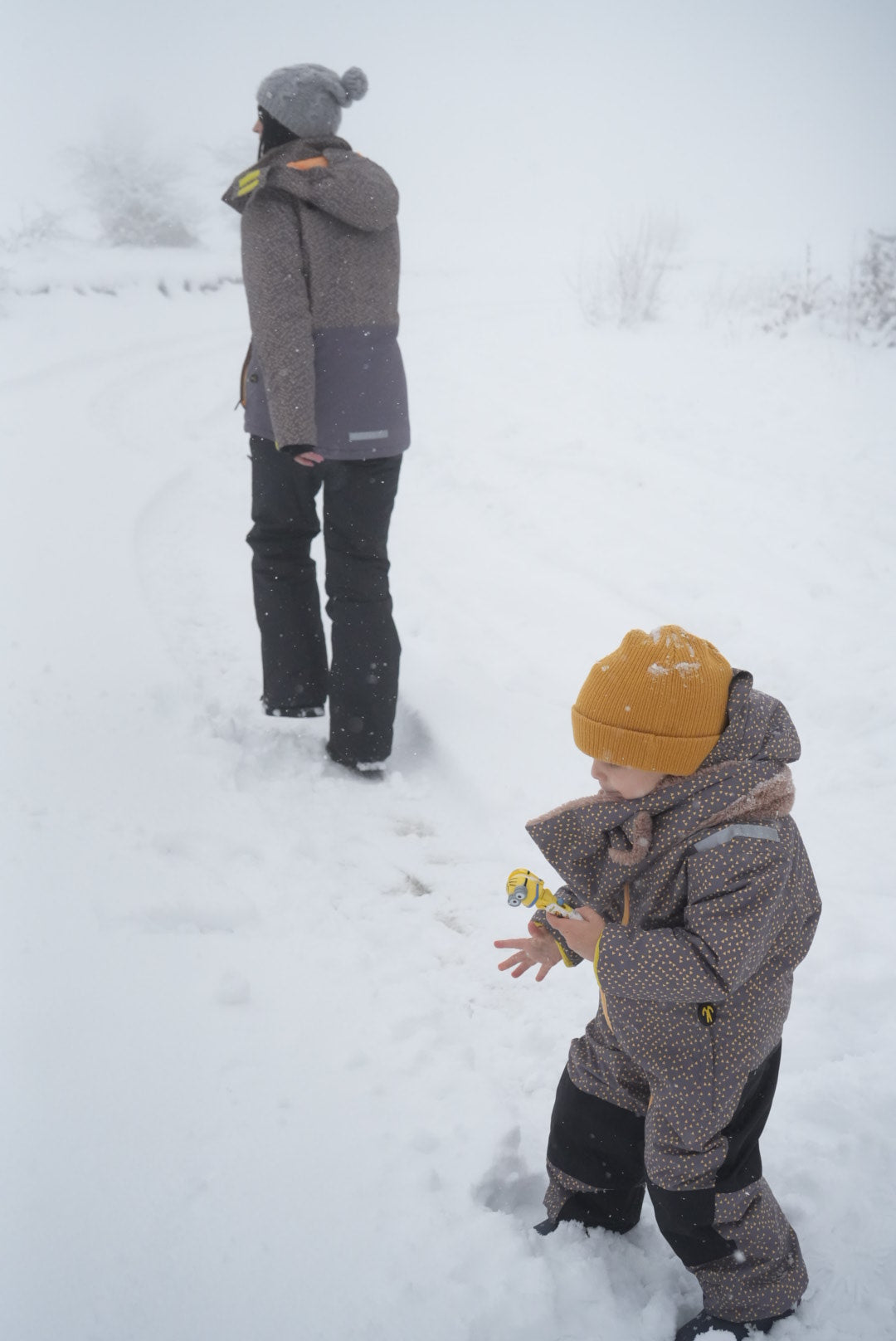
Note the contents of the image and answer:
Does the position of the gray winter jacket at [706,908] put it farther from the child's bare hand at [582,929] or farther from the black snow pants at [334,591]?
the black snow pants at [334,591]

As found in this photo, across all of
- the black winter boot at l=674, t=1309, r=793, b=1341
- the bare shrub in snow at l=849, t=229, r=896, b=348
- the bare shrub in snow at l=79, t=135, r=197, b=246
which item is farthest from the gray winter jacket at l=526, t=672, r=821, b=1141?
the bare shrub in snow at l=79, t=135, r=197, b=246

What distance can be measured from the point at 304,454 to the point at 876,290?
7.66m

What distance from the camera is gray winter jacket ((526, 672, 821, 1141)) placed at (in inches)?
47.3

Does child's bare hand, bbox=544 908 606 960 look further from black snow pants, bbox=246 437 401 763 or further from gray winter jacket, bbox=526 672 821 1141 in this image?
black snow pants, bbox=246 437 401 763

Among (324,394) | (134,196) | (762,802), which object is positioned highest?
(134,196)

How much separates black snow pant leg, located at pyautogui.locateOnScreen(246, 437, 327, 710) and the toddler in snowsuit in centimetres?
153

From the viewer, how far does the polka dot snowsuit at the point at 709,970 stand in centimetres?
121

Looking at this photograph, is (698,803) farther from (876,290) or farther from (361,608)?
(876,290)

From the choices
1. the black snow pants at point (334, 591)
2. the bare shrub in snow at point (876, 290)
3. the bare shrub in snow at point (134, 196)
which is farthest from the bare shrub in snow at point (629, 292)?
the bare shrub in snow at point (134, 196)

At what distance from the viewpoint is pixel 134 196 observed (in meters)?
23.0

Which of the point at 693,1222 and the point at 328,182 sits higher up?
the point at 328,182

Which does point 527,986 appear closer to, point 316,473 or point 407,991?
point 407,991

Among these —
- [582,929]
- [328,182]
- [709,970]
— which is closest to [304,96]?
[328,182]

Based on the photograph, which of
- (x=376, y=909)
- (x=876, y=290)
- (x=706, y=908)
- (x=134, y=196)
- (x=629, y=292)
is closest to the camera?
(x=706, y=908)
